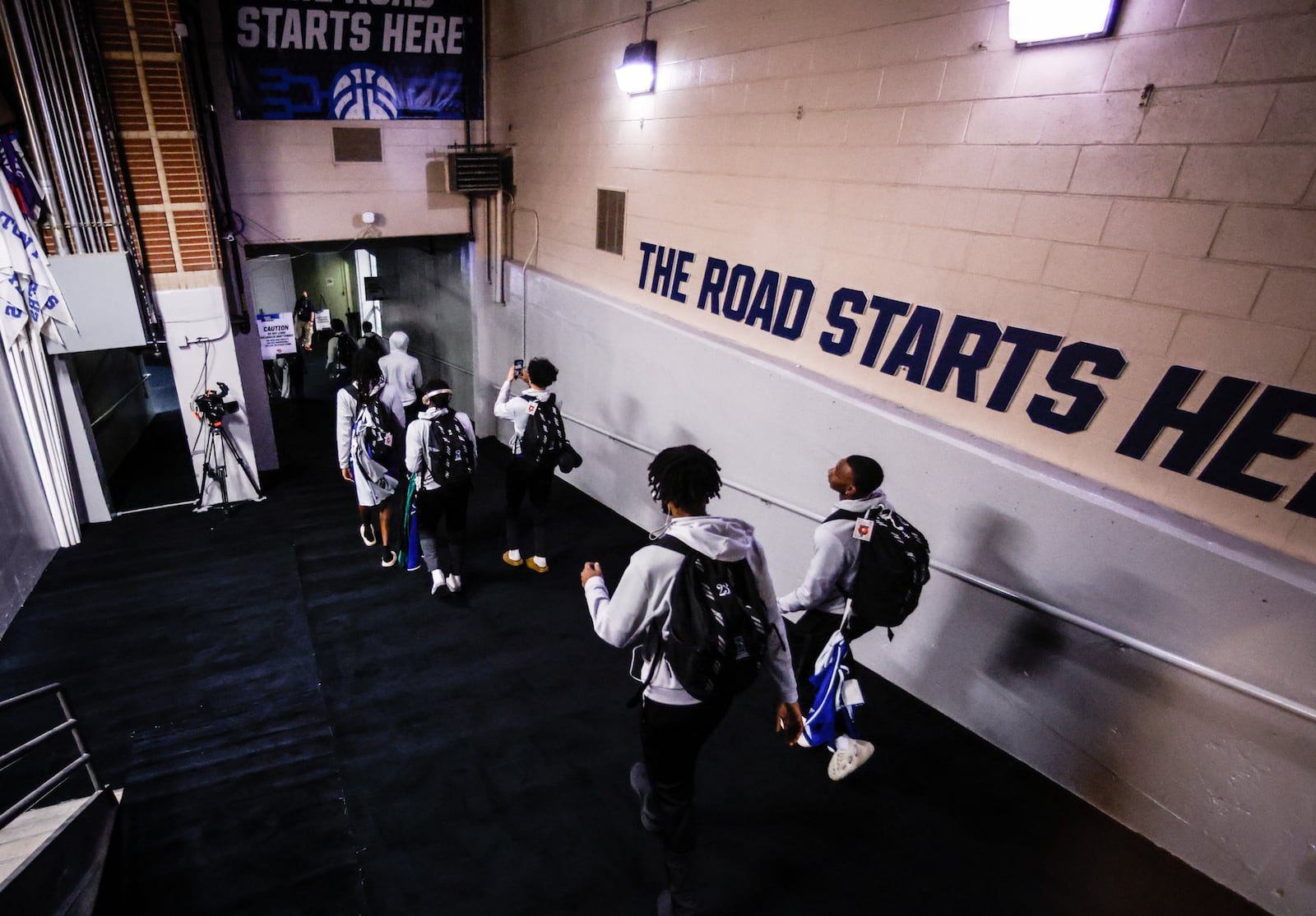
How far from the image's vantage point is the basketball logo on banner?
577cm

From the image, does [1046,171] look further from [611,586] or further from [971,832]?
[611,586]

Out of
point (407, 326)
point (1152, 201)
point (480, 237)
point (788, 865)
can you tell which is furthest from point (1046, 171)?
point (407, 326)

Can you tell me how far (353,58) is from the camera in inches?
225

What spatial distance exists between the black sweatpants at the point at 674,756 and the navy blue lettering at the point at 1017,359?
1.97 metres

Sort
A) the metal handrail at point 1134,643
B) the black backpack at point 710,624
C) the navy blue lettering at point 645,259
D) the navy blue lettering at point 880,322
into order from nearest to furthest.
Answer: the black backpack at point 710,624
the metal handrail at point 1134,643
the navy blue lettering at point 880,322
the navy blue lettering at point 645,259

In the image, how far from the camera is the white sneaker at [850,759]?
3.13 meters

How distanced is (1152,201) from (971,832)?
2762 mm

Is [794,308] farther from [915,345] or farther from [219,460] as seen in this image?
[219,460]

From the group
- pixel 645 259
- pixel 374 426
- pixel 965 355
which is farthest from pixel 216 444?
pixel 965 355

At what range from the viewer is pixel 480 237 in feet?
22.9

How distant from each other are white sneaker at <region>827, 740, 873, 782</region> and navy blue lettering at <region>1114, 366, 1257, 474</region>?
1753 mm

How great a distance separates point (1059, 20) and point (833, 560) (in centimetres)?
232

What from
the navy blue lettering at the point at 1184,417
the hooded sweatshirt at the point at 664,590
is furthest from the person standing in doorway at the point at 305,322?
the navy blue lettering at the point at 1184,417

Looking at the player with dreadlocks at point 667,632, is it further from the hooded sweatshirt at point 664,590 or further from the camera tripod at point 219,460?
the camera tripod at point 219,460
